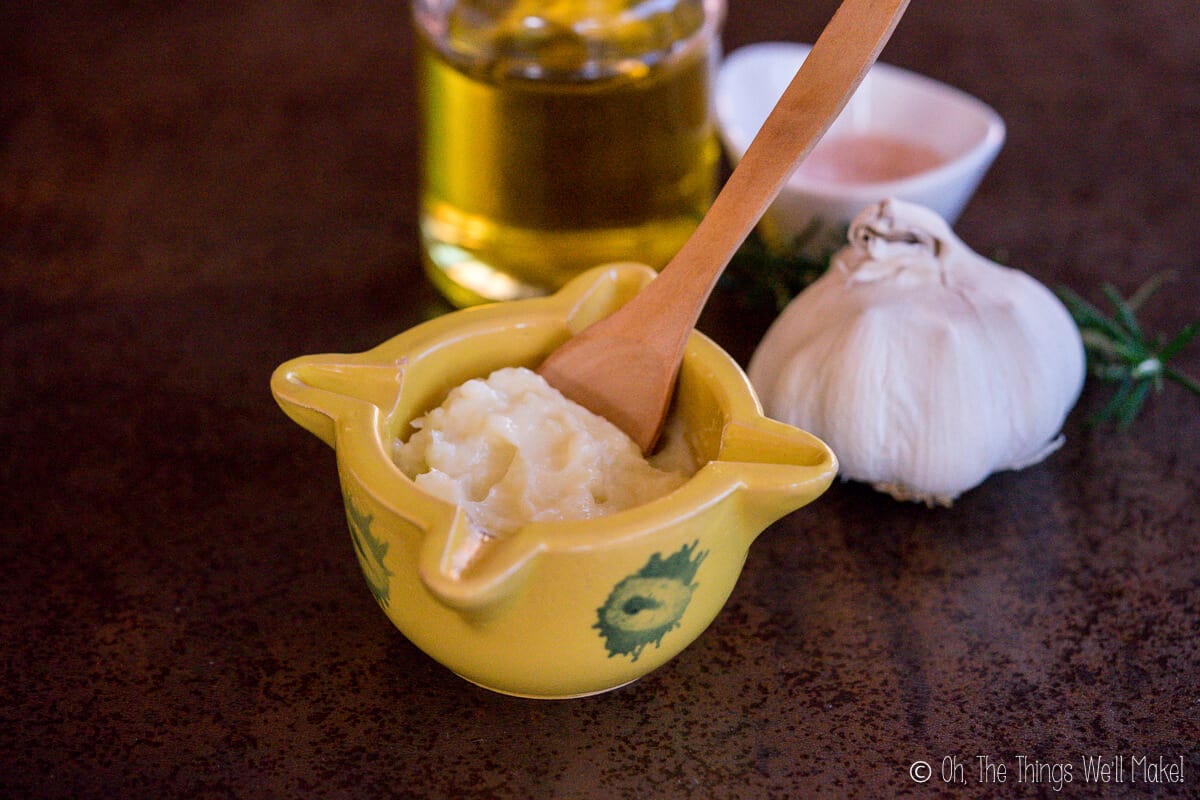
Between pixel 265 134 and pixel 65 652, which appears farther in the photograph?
pixel 265 134

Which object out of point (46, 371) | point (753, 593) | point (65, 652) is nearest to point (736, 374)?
point (753, 593)

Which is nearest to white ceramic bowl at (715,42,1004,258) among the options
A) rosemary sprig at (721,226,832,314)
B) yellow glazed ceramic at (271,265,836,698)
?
rosemary sprig at (721,226,832,314)

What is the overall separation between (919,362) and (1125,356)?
177mm

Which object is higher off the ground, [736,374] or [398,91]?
[736,374]

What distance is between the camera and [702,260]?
64 centimetres

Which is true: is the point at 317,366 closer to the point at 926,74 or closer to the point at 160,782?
the point at 160,782

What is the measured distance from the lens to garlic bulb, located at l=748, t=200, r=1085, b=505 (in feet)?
2.39

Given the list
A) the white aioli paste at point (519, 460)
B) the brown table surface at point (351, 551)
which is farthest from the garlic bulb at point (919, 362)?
the white aioli paste at point (519, 460)

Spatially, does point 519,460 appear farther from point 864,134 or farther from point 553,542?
point 864,134

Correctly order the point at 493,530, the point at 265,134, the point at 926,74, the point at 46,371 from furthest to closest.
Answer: the point at 926,74 → the point at 265,134 → the point at 46,371 → the point at 493,530

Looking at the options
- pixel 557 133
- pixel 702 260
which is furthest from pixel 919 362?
pixel 557 133

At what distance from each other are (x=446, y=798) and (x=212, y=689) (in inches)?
5.5

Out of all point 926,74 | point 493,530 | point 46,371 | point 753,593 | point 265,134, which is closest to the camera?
point 493,530

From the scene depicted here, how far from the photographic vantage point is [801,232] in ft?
2.89
